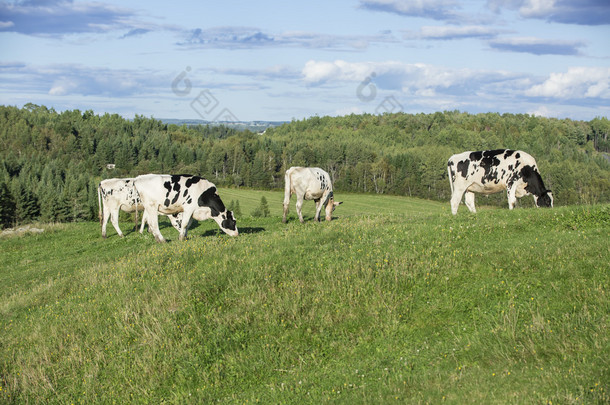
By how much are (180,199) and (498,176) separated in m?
13.8

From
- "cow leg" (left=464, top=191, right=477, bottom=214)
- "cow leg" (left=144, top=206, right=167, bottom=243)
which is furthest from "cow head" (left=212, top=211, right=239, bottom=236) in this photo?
"cow leg" (left=464, top=191, right=477, bottom=214)

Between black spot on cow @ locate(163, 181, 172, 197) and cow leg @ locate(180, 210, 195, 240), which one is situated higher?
black spot on cow @ locate(163, 181, 172, 197)

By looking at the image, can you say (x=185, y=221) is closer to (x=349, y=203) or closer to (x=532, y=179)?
(x=532, y=179)

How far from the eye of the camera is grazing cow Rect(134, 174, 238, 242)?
19.6 meters

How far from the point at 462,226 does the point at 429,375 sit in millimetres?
7259

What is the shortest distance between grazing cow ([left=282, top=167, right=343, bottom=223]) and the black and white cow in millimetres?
6114

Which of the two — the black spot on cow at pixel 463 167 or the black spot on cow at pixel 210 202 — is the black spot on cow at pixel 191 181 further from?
the black spot on cow at pixel 463 167

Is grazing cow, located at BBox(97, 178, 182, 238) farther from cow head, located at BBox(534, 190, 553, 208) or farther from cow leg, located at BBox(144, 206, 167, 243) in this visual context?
cow head, located at BBox(534, 190, 553, 208)

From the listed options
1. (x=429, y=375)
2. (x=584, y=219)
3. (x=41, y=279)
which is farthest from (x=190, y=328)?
(x=584, y=219)

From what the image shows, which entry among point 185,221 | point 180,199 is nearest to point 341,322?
point 185,221

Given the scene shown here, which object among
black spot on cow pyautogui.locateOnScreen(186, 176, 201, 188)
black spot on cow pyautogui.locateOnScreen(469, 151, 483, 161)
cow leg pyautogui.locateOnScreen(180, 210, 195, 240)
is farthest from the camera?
black spot on cow pyautogui.locateOnScreen(469, 151, 483, 161)

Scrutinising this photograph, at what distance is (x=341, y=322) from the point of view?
31.0 feet

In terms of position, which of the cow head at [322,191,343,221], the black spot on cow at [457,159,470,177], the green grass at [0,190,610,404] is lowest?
the green grass at [0,190,610,404]

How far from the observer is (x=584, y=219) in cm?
1348
